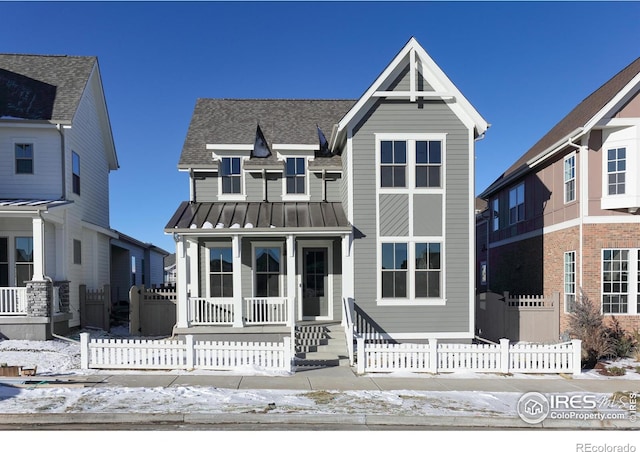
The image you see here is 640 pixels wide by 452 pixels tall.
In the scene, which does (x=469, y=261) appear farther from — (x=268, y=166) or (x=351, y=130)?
(x=268, y=166)

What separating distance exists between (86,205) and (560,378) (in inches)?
673

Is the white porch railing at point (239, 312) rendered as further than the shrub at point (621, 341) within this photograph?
Yes

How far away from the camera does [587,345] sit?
Answer: 38.4 feet

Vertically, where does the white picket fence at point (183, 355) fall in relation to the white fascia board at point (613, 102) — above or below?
below

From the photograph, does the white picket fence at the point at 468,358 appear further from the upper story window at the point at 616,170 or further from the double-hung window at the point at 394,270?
the upper story window at the point at 616,170

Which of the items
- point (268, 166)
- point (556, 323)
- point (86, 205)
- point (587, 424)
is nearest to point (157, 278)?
point (86, 205)

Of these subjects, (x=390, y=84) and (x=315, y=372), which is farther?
(x=390, y=84)

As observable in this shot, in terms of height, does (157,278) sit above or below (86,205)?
below

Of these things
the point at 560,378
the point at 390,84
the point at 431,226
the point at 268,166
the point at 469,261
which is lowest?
the point at 560,378

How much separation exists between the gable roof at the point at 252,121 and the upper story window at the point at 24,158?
202 inches

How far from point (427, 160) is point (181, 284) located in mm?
8105

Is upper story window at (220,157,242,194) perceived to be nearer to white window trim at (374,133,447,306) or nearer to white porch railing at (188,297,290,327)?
white porch railing at (188,297,290,327)

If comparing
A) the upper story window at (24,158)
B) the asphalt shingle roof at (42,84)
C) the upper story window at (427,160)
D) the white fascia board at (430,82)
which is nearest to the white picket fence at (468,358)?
the upper story window at (427,160)

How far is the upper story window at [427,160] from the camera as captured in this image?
42.4ft
